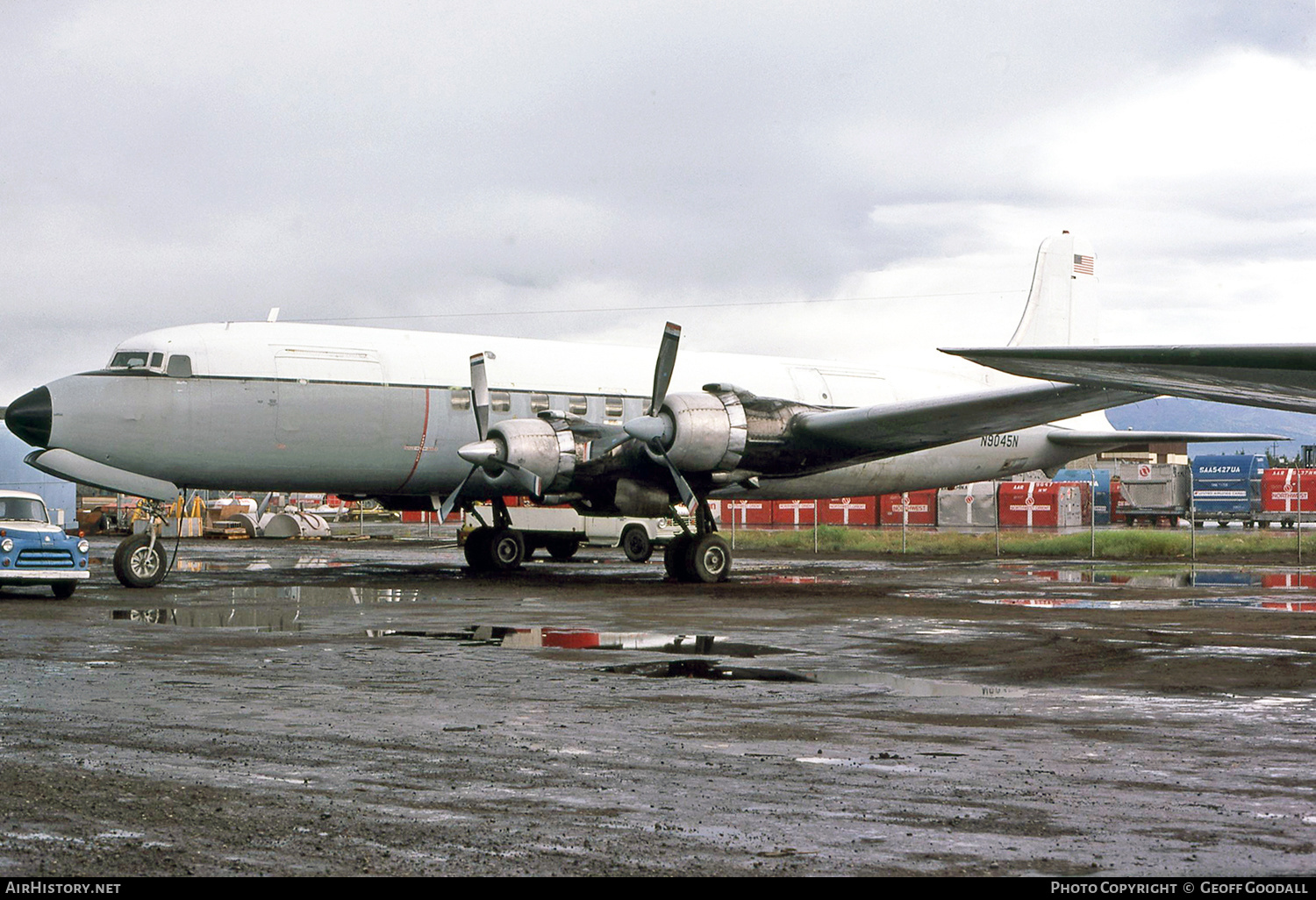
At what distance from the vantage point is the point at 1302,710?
344 inches

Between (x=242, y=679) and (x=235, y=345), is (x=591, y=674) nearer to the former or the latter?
(x=242, y=679)

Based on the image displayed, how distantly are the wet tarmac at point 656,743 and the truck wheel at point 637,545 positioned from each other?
1688 cm

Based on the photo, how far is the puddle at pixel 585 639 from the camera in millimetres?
12703

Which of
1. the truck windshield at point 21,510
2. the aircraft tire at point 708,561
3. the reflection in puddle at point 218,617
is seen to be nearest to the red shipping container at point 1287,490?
the aircraft tire at point 708,561

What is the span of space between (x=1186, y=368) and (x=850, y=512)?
154 ft

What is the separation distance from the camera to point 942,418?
22391 millimetres

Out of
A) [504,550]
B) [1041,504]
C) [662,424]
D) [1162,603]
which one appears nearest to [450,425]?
[504,550]

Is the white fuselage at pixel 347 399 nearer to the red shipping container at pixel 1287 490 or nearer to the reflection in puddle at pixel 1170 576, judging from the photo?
the reflection in puddle at pixel 1170 576

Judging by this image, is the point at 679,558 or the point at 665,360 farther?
the point at 679,558

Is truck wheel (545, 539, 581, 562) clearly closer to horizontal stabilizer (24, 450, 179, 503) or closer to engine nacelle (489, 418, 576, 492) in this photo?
engine nacelle (489, 418, 576, 492)

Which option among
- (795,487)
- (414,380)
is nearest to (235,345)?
(414,380)

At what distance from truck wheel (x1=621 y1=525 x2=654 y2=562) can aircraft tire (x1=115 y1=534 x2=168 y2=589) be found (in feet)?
47.0

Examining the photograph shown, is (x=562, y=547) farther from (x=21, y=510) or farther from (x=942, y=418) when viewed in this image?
(x=21, y=510)

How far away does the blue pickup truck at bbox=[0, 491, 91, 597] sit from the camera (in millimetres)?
18922
